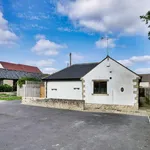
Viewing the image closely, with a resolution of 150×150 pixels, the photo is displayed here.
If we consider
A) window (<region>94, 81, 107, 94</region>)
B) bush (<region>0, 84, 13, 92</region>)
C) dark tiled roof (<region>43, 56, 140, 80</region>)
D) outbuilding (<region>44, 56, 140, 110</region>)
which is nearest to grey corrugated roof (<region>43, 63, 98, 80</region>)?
dark tiled roof (<region>43, 56, 140, 80</region>)

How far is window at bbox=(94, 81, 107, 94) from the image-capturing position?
717 inches

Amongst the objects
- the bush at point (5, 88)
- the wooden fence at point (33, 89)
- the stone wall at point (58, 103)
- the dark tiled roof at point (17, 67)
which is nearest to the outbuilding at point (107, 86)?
the stone wall at point (58, 103)

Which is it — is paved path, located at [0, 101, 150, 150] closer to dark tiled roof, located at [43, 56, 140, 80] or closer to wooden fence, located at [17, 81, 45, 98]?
dark tiled roof, located at [43, 56, 140, 80]

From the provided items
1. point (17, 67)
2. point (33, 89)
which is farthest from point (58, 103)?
point (17, 67)

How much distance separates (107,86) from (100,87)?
0.74 meters

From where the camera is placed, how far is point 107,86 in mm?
18078

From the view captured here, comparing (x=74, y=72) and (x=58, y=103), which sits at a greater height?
(x=74, y=72)

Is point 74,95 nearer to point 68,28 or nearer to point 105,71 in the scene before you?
point 105,71

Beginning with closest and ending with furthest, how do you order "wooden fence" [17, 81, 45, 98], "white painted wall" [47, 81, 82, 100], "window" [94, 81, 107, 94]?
"window" [94, 81, 107, 94]
"white painted wall" [47, 81, 82, 100]
"wooden fence" [17, 81, 45, 98]

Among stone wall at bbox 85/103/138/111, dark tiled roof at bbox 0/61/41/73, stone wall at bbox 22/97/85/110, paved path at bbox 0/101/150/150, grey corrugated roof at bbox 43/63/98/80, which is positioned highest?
dark tiled roof at bbox 0/61/41/73

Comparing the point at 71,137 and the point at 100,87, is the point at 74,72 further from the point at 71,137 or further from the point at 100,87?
the point at 71,137

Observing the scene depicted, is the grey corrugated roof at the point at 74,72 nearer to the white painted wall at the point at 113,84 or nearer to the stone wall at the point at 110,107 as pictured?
the white painted wall at the point at 113,84

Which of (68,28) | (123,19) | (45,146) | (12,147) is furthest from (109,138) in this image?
(68,28)

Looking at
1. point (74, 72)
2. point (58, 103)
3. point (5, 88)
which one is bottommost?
point (58, 103)
